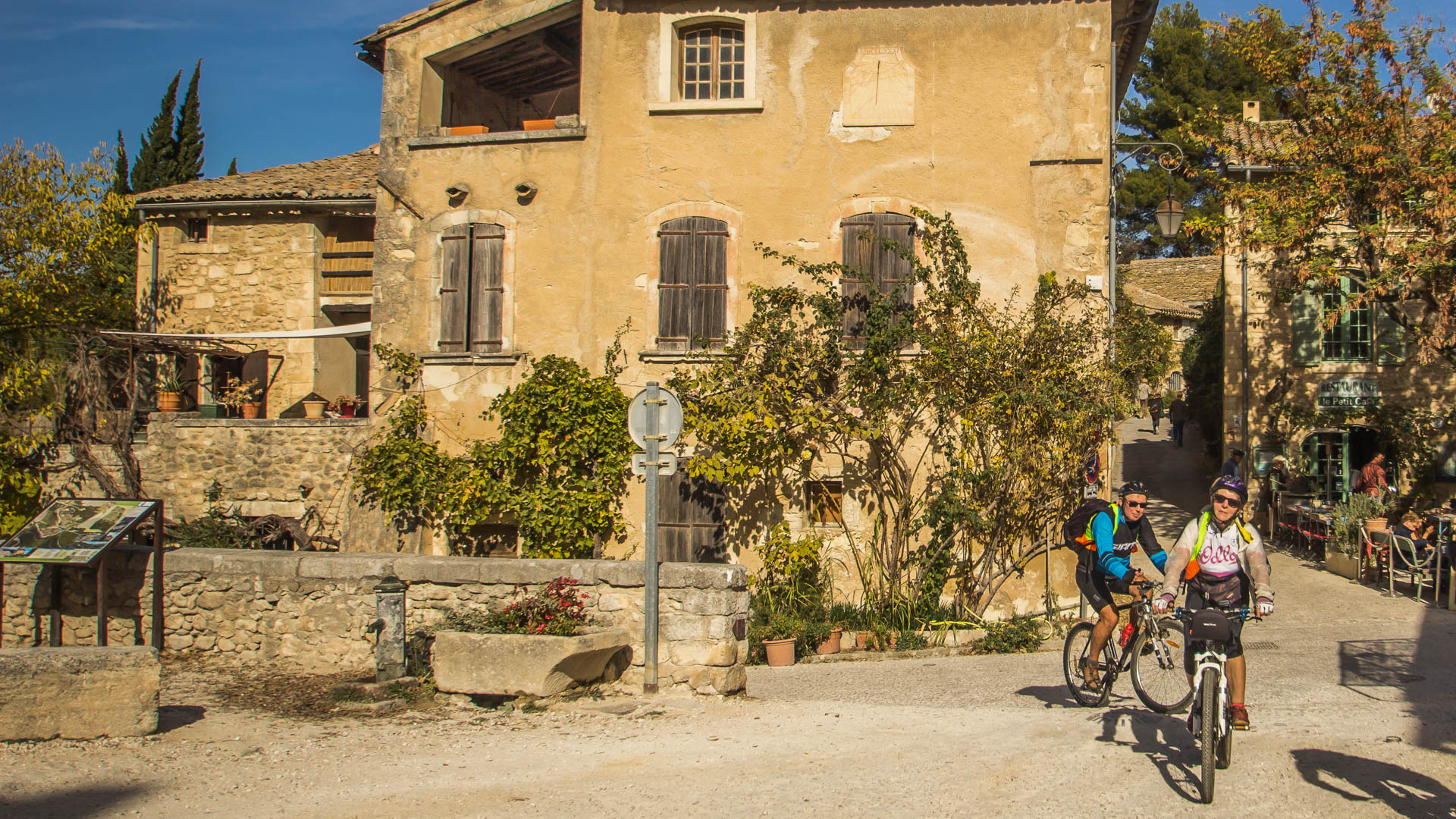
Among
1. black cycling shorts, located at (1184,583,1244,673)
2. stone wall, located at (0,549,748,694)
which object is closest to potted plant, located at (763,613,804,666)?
stone wall, located at (0,549,748,694)

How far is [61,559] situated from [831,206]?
8420 millimetres

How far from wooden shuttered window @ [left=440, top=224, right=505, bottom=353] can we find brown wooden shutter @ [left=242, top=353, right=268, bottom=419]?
565cm

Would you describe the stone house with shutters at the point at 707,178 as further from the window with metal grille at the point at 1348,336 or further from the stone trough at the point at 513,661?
the window with metal grille at the point at 1348,336

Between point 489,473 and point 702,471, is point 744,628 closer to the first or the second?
point 702,471

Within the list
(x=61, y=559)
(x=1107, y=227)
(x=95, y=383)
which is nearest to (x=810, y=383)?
(x=1107, y=227)

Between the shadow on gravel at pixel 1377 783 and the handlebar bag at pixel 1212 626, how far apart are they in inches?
36.4

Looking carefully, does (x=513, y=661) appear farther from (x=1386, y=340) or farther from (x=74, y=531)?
(x=1386, y=340)

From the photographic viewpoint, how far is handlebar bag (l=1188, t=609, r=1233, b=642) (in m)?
5.57

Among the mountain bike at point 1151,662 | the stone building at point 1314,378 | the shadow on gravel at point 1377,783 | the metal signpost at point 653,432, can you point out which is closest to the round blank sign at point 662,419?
the metal signpost at point 653,432

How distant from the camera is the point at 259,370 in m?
17.1

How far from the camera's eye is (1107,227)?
1170 cm

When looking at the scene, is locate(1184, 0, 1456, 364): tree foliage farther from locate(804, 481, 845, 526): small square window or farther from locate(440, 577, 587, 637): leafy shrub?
locate(440, 577, 587, 637): leafy shrub

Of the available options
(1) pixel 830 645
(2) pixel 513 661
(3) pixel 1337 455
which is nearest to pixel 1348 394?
(3) pixel 1337 455

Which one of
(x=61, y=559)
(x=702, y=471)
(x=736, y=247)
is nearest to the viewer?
(x=61, y=559)
